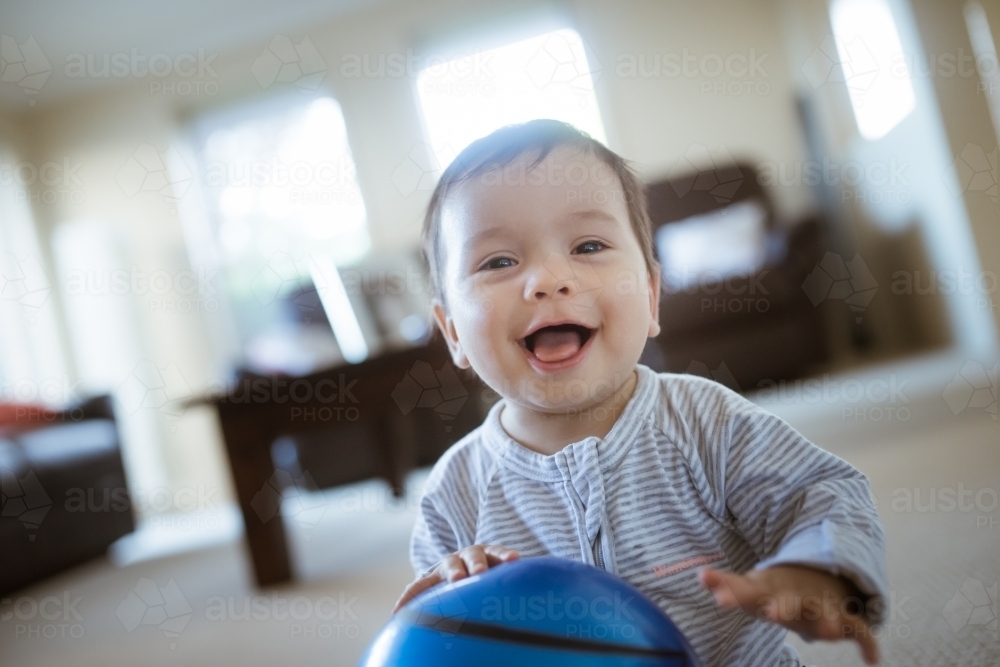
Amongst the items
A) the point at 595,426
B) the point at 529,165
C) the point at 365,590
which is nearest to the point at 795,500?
the point at 595,426

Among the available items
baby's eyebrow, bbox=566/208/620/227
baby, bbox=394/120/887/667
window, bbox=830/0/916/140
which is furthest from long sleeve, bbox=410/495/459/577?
window, bbox=830/0/916/140

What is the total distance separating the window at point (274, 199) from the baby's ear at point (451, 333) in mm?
3707

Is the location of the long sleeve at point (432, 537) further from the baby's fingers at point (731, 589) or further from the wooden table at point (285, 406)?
the wooden table at point (285, 406)

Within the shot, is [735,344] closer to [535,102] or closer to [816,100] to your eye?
[535,102]

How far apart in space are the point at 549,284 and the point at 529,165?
5.2 inches

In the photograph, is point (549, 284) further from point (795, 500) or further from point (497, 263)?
point (795, 500)

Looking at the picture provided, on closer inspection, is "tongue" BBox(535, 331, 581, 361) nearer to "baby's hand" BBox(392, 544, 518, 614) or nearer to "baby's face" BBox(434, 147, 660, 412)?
"baby's face" BBox(434, 147, 660, 412)

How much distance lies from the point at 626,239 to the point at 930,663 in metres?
0.56

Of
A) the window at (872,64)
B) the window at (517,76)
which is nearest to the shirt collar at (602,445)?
the window at (872,64)

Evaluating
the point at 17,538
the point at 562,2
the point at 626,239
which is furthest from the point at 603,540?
the point at 562,2

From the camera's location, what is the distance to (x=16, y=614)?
2.13m

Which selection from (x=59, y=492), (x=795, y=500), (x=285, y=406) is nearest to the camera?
(x=795, y=500)

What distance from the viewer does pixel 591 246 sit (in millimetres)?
752

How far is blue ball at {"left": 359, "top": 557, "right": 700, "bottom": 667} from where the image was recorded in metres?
0.54
